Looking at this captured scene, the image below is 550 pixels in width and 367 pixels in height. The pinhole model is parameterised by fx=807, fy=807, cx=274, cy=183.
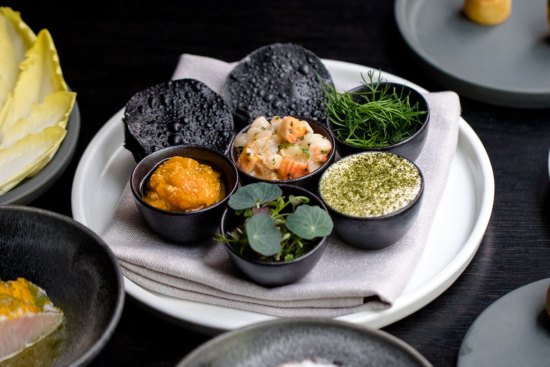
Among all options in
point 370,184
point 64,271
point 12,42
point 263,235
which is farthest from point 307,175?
point 12,42

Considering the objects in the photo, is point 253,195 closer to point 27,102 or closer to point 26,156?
point 26,156

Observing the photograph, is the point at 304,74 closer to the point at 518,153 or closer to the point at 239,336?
the point at 518,153

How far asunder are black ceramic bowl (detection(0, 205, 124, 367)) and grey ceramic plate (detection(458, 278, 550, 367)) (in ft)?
2.75

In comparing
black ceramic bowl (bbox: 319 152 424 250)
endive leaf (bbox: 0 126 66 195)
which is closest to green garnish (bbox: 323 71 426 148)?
black ceramic bowl (bbox: 319 152 424 250)

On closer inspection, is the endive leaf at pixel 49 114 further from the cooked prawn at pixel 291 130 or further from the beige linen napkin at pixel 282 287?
the cooked prawn at pixel 291 130

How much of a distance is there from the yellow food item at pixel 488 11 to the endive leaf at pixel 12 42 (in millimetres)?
1654

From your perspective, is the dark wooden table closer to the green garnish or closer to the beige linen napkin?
the beige linen napkin

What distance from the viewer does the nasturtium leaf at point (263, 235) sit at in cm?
195

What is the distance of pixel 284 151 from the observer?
7.53 ft

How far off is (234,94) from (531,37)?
1.23 metres

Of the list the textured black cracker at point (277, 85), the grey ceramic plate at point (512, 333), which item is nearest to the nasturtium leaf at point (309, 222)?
the grey ceramic plate at point (512, 333)

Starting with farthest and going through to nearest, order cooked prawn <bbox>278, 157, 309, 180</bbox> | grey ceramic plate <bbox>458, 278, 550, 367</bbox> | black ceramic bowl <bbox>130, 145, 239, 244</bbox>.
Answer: cooked prawn <bbox>278, 157, 309, 180</bbox>
black ceramic bowl <bbox>130, 145, 239, 244</bbox>
grey ceramic plate <bbox>458, 278, 550, 367</bbox>

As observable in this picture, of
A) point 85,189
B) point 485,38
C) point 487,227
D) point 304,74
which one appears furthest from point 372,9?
point 85,189

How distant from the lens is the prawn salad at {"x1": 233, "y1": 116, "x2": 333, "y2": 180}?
7.42 feet
